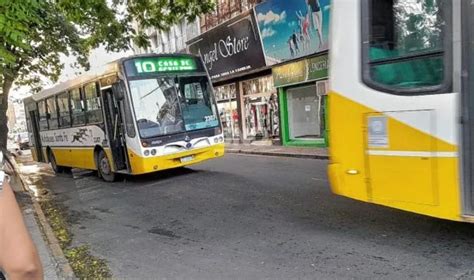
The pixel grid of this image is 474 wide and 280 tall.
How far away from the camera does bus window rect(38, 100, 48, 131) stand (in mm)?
16312

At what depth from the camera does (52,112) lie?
1543 cm

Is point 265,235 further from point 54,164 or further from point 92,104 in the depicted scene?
point 54,164

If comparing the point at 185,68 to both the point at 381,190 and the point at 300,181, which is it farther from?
the point at 381,190

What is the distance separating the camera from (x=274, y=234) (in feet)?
19.6

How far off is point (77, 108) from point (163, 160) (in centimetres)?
419

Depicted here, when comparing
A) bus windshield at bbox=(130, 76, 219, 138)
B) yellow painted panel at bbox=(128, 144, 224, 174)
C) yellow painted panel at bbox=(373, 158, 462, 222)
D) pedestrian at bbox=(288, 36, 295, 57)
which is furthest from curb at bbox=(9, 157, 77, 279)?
pedestrian at bbox=(288, 36, 295, 57)

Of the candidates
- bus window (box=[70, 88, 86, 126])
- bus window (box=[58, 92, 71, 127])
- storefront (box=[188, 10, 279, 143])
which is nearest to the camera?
bus window (box=[70, 88, 86, 126])

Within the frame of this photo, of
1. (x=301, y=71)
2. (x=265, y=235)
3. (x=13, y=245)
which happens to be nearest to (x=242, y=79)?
(x=301, y=71)

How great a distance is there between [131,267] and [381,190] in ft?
9.63

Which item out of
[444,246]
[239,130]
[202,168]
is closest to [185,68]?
[202,168]

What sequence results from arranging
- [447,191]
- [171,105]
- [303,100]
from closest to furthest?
[447,191] < [171,105] < [303,100]

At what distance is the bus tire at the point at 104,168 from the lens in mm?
12141

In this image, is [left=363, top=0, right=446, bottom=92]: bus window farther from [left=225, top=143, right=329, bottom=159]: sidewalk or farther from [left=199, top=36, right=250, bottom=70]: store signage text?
[left=199, top=36, right=250, bottom=70]: store signage text

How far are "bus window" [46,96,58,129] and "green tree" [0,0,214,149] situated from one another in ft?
5.07
